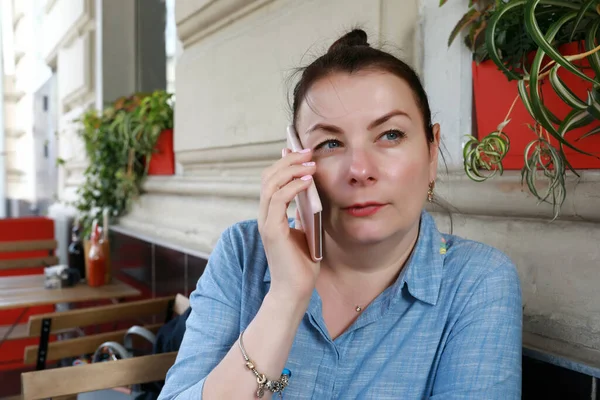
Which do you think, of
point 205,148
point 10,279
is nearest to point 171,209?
point 205,148

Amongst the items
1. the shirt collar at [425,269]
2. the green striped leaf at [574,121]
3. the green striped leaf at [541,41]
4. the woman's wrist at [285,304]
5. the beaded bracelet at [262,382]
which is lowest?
the beaded bracelet at [262,382]

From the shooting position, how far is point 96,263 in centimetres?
284

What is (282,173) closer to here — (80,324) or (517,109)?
(517,109)

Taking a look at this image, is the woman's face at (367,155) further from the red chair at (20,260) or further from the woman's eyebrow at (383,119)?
the red chair at (20,260)

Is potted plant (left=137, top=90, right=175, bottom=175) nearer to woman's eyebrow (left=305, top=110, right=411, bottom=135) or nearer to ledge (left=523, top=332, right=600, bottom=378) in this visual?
woman's eyebrow (left=305, top=110, right=411, bottom=135)

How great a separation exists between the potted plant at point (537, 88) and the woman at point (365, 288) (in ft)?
0.52

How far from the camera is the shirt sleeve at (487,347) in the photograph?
0.87 metres

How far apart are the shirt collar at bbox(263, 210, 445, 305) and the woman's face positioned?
70mm

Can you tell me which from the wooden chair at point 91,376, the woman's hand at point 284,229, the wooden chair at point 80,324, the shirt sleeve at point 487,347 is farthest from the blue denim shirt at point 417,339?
the wooden chair at point 80,324

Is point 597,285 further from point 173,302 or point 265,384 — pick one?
point 173,302

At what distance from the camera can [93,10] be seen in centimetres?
401

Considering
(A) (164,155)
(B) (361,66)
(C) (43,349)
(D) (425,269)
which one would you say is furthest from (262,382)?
(A) (164,155)

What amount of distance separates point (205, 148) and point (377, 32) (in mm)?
1140

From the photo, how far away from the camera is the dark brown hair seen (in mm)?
1011
